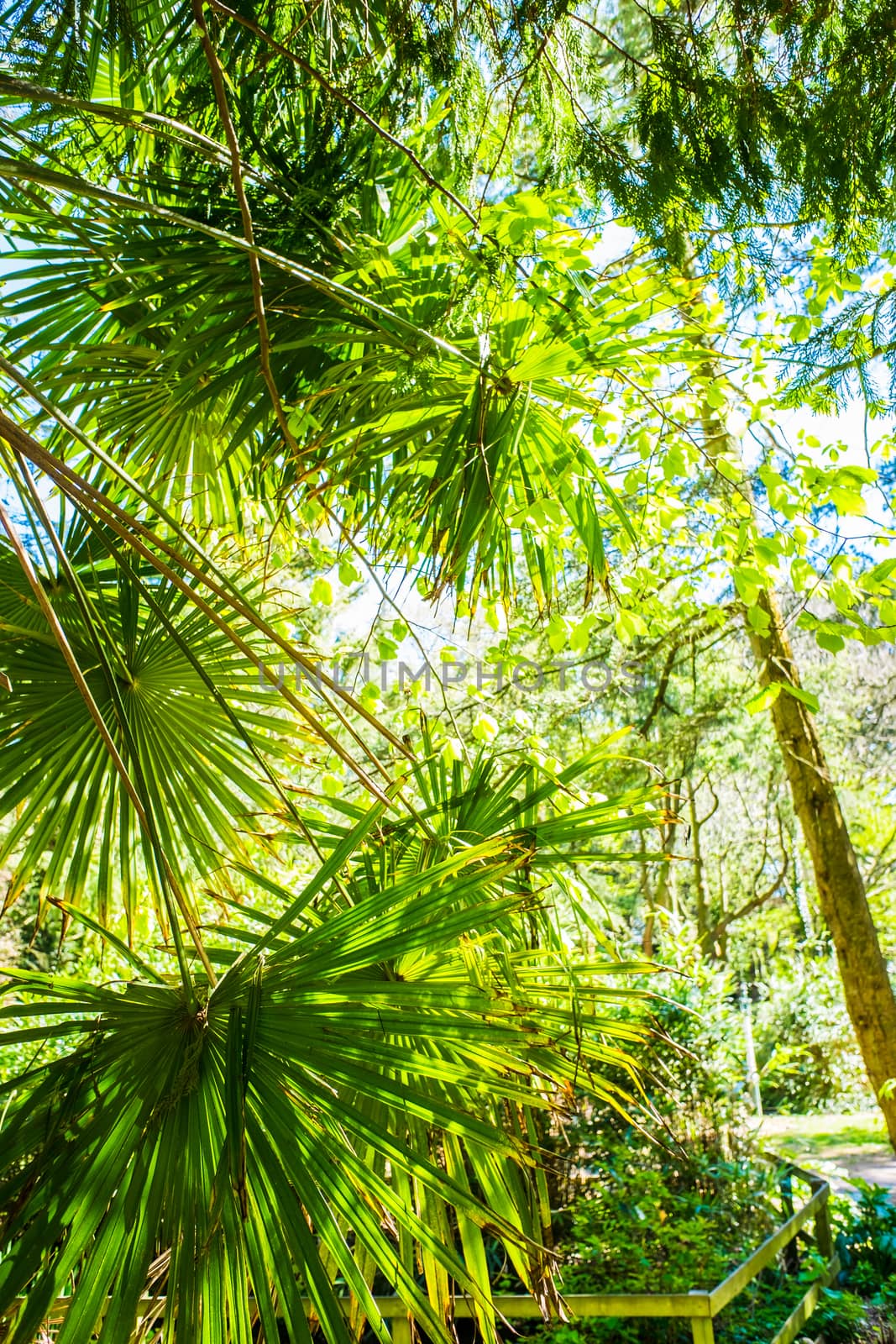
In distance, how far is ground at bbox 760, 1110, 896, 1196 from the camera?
29.1 feet

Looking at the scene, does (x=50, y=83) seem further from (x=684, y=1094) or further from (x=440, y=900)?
(x=684, y=1094)

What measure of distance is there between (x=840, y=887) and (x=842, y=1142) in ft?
25.2

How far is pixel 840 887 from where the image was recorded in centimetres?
439

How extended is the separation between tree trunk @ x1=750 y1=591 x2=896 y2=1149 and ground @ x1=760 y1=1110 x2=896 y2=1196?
15.3 feet

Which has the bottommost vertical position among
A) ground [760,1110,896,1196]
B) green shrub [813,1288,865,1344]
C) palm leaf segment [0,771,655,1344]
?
ground [760,1110,896,1196]

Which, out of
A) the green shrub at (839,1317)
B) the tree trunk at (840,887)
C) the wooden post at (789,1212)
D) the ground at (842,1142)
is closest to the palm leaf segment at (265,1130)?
the tree trunk at (840,887)

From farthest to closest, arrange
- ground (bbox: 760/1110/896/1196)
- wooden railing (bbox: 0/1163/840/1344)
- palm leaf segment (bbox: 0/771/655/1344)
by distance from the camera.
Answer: ground (bbox: 760/1110/896/1196) → wooden railing (bbox: 0/1163/840/1344) → palm leaf segment (bbox: 0/771/655/1344)

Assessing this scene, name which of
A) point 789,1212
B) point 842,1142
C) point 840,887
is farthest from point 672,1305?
point 842,1142

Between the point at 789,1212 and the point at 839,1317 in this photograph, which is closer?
the point at 839,1317

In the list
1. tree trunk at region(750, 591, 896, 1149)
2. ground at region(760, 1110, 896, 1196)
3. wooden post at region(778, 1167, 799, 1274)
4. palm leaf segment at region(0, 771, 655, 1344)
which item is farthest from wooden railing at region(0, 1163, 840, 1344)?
ground at region(760, 1110, 896, 1196)

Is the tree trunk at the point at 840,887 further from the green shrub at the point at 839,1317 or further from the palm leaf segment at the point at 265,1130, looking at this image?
the palm leaf segment at the point at 265,1130

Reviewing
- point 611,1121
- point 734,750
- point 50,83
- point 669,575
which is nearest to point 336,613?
point 734,750

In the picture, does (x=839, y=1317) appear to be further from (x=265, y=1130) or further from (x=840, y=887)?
(x=265, y=1130)

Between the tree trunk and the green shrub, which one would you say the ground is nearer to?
the green shrub
